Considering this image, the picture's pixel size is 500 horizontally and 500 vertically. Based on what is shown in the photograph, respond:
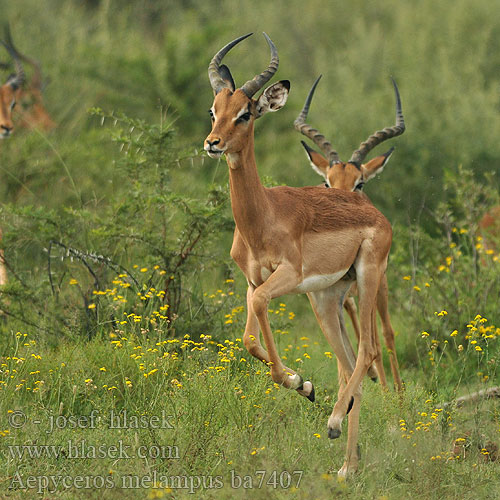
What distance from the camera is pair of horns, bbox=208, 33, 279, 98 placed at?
5.63 m

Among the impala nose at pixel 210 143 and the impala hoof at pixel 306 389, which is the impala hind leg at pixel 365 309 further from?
the impala nose at pixel 210 143

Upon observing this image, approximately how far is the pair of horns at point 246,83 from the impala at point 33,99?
832 centimetres

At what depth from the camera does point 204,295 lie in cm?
822

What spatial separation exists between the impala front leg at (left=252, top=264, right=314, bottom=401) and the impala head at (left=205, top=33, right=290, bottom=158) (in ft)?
2.47

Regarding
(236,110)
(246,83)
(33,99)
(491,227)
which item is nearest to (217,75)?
(246,83)

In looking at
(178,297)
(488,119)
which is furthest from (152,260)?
(488,119)

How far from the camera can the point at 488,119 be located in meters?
14.2

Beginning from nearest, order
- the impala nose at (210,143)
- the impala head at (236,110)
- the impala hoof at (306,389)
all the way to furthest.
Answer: the impala nose at (210,143)
the impala head at (236,110)
the impala hoof at (306,389)

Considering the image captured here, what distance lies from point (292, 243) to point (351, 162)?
152 inches

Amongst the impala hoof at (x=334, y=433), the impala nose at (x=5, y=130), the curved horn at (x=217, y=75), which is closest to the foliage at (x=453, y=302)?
the impala hoof at (x=334, y=433)

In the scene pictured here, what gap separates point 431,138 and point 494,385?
22.1 feet

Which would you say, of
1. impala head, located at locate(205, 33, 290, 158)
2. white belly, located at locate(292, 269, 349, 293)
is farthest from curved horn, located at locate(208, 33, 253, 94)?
white belly, located at locate(292, 269, 349, 293)

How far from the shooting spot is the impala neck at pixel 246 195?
222 inches

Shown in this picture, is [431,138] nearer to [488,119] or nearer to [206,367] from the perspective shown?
[488,119]
